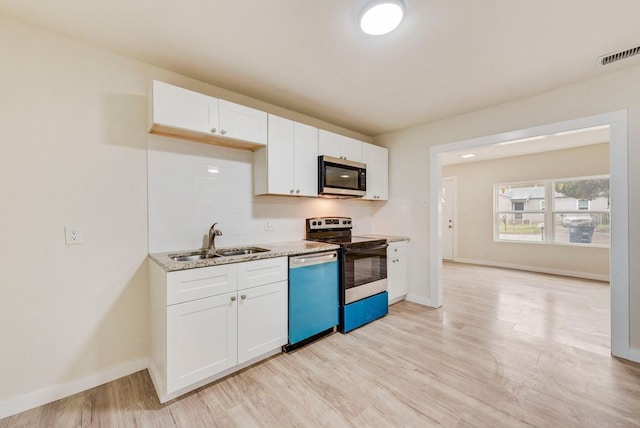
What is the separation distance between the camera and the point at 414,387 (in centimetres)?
192

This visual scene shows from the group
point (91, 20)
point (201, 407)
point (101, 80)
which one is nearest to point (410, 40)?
point (91, 20)

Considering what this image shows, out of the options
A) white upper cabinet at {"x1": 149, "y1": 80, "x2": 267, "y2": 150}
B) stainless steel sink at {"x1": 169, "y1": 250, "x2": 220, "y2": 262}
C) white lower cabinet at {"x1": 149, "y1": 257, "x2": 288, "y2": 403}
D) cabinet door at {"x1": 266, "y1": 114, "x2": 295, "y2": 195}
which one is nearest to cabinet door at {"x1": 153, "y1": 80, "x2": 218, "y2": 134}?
white upper cabinet at {"x1": 149, "y1": 80, "x2": 267, "y2": 150}

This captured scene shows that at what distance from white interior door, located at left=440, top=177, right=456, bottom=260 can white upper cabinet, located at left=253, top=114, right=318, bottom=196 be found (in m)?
5.11

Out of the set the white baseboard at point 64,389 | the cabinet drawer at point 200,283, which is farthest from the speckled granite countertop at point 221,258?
the white baseboard at point 64,389

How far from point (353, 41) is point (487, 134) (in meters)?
2.11

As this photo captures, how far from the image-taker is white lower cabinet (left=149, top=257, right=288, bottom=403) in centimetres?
175

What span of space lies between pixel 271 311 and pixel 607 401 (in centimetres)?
243

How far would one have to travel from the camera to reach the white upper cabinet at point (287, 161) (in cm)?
260

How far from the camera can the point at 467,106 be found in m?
3.04

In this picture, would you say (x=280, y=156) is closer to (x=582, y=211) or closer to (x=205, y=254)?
(x=205, y=254)

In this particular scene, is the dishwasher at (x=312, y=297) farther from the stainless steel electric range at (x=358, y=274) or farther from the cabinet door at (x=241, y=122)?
the cabinet door at (x=241, y=122)

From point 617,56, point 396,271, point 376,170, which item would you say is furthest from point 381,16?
point 396,271

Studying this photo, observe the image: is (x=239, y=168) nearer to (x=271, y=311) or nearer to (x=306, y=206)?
(x=306, y=206)

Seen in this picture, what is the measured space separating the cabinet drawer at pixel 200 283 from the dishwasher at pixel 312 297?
57 centimetres
